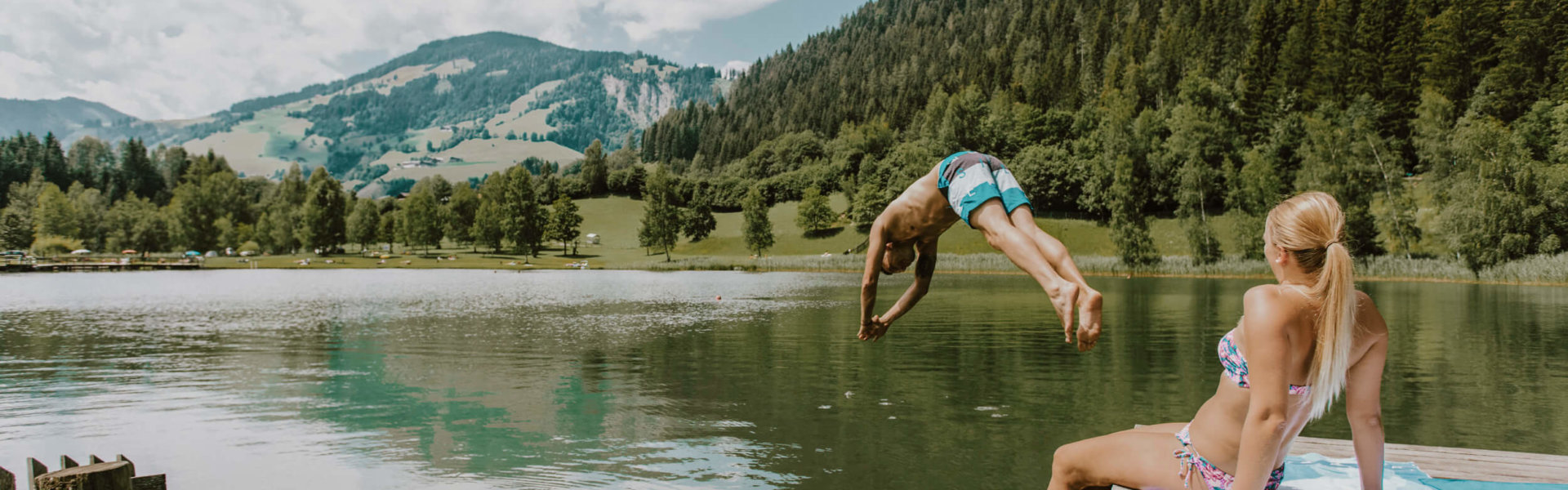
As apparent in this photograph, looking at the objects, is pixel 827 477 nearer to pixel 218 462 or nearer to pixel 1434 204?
pixel 218 462

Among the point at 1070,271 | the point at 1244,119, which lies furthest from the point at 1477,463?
the point at 1244,119

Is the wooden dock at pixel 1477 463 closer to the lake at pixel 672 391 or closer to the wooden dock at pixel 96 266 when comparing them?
the lake at pixel 672 391

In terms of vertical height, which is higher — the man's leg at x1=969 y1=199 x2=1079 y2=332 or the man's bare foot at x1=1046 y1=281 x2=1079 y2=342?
the man's leg at x1=969 y1=199 x2=1079 y2=332

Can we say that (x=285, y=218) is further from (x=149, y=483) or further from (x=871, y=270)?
(x=871, y=270)

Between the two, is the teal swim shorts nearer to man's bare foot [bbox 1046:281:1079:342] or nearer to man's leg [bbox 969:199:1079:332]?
man's leg [bbox 969:199:1079:332]

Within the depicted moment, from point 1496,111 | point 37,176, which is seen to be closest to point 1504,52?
point 1496,111

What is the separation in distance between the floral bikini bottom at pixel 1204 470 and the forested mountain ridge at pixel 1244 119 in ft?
192

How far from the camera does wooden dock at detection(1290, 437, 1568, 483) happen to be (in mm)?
5992

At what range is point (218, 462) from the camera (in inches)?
509

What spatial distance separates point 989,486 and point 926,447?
197 centimetres

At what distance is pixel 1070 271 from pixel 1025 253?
215mm

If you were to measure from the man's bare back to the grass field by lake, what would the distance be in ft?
140

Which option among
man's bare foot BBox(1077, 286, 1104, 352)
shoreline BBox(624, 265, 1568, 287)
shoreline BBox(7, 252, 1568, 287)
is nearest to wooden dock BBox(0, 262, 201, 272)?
shoreline BBox(7, 252, 1568, 287)

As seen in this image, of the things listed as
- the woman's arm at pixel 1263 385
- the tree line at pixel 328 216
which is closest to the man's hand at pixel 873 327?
the woman's arm at pixel 1263 385
